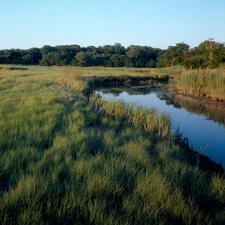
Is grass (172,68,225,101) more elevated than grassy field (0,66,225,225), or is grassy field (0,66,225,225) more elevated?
grass (172,68,225,101)

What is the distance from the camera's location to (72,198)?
69.9 inches

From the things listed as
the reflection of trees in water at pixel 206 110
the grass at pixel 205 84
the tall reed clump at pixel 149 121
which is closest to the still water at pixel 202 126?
the reflection of trees in water at pixel 206 110

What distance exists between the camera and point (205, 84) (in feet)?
33.9

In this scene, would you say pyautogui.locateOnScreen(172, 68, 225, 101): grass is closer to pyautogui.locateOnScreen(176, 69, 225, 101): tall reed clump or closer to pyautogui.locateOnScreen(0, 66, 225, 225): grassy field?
pyautogui.locateOnScreen(176, 69, 225, 101): tall reed clump

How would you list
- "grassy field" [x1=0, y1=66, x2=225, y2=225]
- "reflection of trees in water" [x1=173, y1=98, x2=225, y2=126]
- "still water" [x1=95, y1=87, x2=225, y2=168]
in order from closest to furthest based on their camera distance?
1. "grassy field" [x1=0, y1=66, x2=225, y2=225]
2. "still water" [x1=95, y1=87, x2=225, y2=168]
3. "reflection of trees in water" [x1=173, y1=98, x2=225, y2=126]

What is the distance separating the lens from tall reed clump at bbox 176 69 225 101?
9.11m

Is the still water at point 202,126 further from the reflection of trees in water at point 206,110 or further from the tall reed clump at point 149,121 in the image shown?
the tall reed clump at point 149,121

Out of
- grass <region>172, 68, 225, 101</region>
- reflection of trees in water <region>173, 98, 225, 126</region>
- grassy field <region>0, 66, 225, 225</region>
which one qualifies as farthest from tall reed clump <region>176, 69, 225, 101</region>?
grassy field <region>0, 66, 225, 225</region>

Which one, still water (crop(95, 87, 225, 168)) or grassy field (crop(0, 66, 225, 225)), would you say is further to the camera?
still water (crop(95, 87, 225, 168))

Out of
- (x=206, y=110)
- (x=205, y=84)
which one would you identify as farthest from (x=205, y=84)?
(x=206, y=110)

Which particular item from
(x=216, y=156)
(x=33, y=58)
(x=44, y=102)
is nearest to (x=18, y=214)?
(x=216, y=156)

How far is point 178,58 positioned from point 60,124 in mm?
39096

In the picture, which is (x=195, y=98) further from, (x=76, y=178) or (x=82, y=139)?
(x=76, y=178)

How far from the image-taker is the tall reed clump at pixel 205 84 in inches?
359
